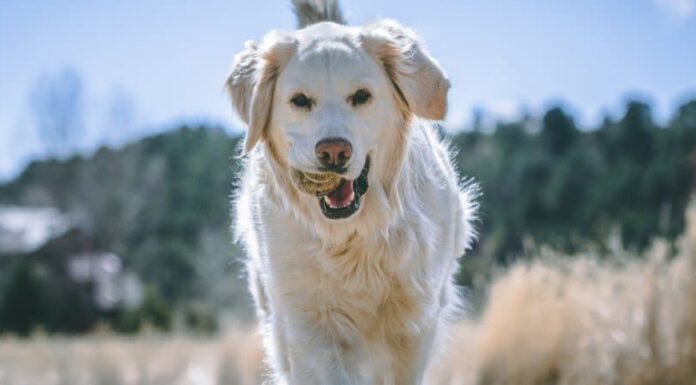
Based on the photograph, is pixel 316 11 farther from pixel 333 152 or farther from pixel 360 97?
pixel 333 152

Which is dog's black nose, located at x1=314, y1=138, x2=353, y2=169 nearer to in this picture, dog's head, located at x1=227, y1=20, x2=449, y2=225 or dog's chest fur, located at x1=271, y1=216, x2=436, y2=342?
dog's head, located at x1=227, y1=20, x2=449, y2=225

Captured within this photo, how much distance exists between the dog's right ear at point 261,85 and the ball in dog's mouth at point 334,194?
332mm

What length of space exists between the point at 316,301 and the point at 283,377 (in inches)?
24.1

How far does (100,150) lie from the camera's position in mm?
34312

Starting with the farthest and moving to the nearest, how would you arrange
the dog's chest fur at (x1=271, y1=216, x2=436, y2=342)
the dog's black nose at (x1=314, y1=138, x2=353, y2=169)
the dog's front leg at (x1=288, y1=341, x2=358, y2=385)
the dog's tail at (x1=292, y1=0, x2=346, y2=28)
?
→ the dog's tail at (x1=292, y1=0, x2=346, y2=28), the dog's chest fur at (x1=271, y1=216, x2=436, y2=342), the dog's front leg at (x1=288, y1=341, x2=358, y2=385), the dog's black nose at (x1=314, y1=138, x2=353, y2=169)

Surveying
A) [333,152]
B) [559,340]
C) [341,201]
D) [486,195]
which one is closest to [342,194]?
[341,201]

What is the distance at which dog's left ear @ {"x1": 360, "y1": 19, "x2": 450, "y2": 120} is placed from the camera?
3924 mm

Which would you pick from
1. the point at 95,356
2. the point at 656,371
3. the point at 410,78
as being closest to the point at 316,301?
the point at 410,78

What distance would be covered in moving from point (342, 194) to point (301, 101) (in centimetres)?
42

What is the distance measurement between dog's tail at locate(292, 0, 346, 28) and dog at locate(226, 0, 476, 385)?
1112 millimetres

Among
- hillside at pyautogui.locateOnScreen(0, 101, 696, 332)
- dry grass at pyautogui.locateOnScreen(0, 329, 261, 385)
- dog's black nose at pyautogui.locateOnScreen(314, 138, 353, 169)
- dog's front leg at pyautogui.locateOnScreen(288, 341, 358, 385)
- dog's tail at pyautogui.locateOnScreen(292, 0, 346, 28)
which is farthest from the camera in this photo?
hillside at pyautogui.locateOnScreen(0, 101, 696, 332)

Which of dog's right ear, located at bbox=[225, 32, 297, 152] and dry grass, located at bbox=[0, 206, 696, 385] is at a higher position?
dog's right ear, located at bbox=[225, 32, 297, 152]

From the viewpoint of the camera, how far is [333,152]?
11.4 feet

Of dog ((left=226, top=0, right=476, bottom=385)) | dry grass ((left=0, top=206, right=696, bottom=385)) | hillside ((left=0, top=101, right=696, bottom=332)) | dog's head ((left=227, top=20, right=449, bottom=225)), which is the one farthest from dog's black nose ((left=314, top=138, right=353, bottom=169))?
hillside ((left=0, top=101, right=696, bottom=332))
